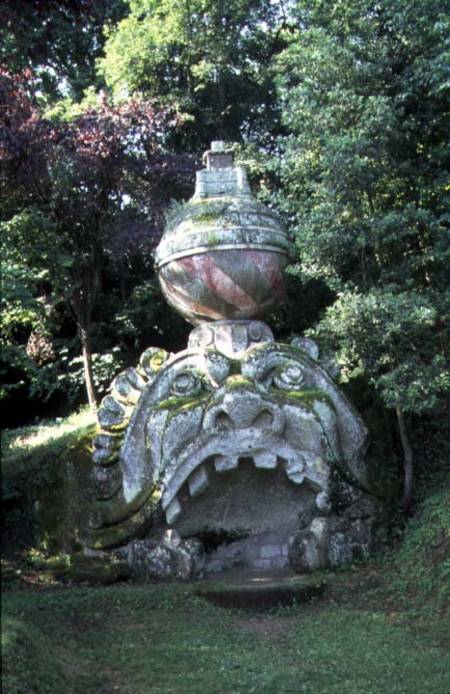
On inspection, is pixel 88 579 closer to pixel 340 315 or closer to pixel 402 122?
pixel 340 315

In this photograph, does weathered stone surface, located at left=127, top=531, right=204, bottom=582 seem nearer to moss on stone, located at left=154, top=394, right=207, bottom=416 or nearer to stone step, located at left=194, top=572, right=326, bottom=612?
stone step, located at left=194, top=572, right=326, bottom=612

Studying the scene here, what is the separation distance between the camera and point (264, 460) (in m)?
8.64

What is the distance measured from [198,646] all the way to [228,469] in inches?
90.6

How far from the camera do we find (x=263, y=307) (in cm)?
970

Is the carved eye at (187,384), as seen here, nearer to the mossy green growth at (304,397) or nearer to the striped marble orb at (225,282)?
the mossy green growth at (304,397)

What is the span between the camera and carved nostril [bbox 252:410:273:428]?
28.3ft

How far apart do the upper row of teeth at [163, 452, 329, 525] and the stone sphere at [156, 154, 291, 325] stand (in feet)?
5.77

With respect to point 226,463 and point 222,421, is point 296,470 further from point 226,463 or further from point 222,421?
point 222,421

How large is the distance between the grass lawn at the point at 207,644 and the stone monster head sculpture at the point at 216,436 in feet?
3.10

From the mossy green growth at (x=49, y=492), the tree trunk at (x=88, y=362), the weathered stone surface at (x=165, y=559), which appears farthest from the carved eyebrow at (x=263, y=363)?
the tree trunk at (x=88, y=362)

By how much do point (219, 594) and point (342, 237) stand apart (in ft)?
14.1

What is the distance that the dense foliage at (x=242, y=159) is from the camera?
966cm

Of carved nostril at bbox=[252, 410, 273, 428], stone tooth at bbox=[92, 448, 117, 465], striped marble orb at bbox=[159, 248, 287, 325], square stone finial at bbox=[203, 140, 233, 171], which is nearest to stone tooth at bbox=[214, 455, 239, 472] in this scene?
carved nostril at bbox=[252, 410, 273, 428]

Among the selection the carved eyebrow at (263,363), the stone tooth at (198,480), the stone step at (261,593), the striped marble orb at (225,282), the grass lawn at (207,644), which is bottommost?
the grass lawn at (207,644)
